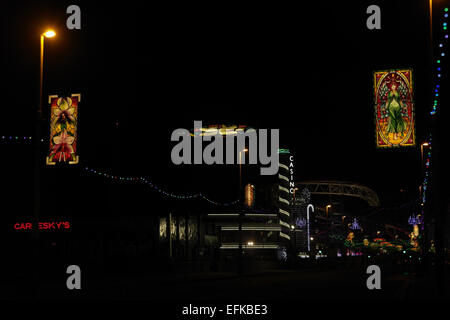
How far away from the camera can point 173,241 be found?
5916 cm

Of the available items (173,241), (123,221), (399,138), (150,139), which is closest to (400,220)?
(150,139)

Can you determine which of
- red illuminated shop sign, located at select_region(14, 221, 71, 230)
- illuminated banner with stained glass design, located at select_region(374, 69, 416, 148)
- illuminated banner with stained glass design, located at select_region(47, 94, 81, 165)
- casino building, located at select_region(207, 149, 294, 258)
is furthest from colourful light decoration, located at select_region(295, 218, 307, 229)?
illuminated banner with stained glass design, located at select_region(374, 69, 416, 148)

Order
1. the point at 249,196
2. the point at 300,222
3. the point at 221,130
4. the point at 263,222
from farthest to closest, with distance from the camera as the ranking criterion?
the point at 221,130 < the point at 300,222 < the point at 263,222 < the point at 249,196

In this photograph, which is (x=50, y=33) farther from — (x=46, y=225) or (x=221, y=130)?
(x=221, y=130)

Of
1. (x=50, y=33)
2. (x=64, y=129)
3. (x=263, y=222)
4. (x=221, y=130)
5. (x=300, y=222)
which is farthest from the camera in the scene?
(x=221, y=130)

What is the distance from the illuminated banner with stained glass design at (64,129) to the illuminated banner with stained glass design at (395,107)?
53.2ft

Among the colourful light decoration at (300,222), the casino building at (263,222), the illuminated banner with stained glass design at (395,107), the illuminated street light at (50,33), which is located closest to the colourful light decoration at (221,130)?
the casino building at (263,222)

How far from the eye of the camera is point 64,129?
32.7 meters

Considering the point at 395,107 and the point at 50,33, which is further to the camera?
the point at 395,107

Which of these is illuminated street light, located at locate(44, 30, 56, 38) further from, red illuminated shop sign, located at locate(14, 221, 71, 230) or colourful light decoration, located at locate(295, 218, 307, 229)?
colourful light decoration, located at locate(295, 218, 307, 229)

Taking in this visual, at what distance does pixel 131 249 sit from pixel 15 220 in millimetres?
10813

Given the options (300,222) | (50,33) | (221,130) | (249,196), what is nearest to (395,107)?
(50,33)

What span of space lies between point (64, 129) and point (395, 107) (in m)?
17.4

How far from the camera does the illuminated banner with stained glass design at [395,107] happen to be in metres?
22.1
